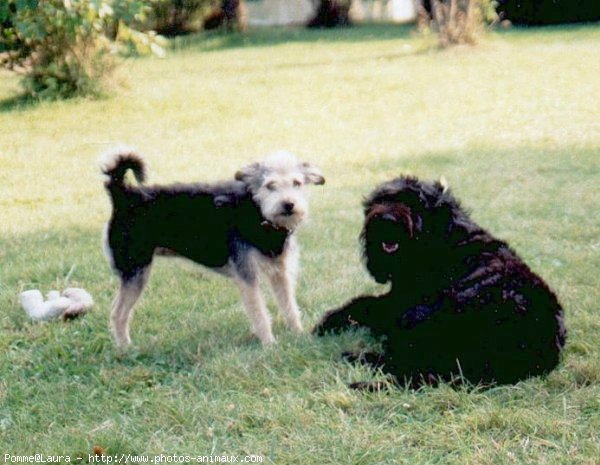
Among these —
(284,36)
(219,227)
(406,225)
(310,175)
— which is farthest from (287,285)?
(284,36)

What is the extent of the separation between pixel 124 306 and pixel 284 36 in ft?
83.0

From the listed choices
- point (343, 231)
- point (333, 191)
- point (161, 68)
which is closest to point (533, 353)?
point (343, 231)

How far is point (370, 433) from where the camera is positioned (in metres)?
3.69

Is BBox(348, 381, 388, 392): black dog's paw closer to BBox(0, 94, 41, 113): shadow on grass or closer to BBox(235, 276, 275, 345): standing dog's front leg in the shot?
BBox(235, 276, 275, 345): standing dog's front leg

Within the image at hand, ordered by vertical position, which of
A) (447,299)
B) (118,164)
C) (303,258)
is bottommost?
(303,258)

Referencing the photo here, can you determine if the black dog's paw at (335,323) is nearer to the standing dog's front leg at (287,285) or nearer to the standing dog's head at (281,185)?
the standing dog's front leg at (287,285)

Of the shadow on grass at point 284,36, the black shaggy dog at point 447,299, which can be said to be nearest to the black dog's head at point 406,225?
the black shaggy dog at point 447,299

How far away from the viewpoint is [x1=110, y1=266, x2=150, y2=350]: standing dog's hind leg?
16.6 feet

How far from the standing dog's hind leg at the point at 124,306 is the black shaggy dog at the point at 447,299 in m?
1.44

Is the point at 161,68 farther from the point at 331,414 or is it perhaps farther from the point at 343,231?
the point at 331,414

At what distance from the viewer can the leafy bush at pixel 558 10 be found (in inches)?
1097

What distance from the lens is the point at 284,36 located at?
29.3 metres

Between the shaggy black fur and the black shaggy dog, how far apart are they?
2.69 ft

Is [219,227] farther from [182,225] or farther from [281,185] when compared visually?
[281,185]
